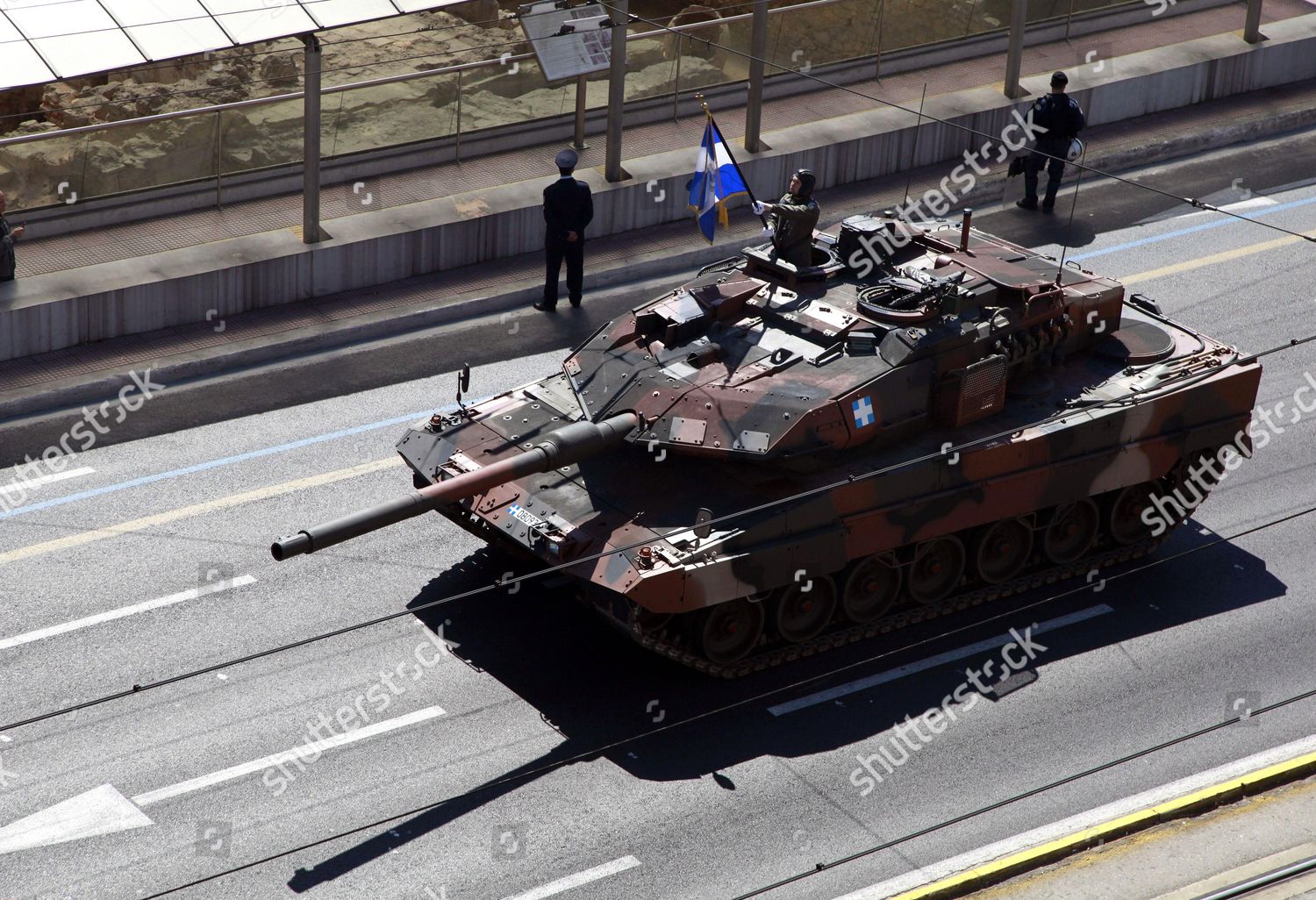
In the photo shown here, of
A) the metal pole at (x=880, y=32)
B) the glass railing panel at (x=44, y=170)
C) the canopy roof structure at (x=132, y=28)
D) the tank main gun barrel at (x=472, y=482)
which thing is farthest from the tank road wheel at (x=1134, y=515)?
the glass railing panel at (x=44, y=170)

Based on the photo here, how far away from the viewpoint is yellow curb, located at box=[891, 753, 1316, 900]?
1458 centimetres

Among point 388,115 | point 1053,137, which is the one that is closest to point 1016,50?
point 1053,137

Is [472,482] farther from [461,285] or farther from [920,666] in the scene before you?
[461,285]

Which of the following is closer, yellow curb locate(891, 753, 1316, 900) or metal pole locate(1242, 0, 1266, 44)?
yellow curb locate(891, 753, 1316, 900)

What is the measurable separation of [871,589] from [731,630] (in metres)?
1.61

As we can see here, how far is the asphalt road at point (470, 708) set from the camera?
1519 centimetres

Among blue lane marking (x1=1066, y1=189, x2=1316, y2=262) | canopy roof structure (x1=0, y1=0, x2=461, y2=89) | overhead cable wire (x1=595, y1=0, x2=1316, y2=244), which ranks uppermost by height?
canopy roof structure (x1=0, y1=0, x2=461, y2=89)

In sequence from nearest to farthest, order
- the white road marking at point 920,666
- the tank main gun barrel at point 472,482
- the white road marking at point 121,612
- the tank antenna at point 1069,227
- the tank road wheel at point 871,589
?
the tank main gun barrel at point 472,482, the white road marking at point 920,666, the white road marking at point 121,612, the tank road wheel at point 871,589, the tank antenna at point 1069,227

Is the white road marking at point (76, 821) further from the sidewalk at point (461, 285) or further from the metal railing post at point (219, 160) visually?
the metal railing post at point (219, 160)

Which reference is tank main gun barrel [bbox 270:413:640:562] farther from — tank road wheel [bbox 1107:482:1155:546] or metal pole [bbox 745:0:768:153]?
metal pole [bbox 745:0:768:153]

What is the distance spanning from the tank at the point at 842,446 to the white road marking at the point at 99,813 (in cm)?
287

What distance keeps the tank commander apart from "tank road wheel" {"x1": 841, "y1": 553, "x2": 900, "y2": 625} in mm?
3285

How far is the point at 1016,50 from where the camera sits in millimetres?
29031

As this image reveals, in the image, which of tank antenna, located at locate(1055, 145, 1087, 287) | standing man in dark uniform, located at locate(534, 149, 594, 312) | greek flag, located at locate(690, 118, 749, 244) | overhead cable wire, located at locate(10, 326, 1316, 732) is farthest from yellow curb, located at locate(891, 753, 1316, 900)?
standing man in dark uniform, located at locate(534, 149, 594, 312)
